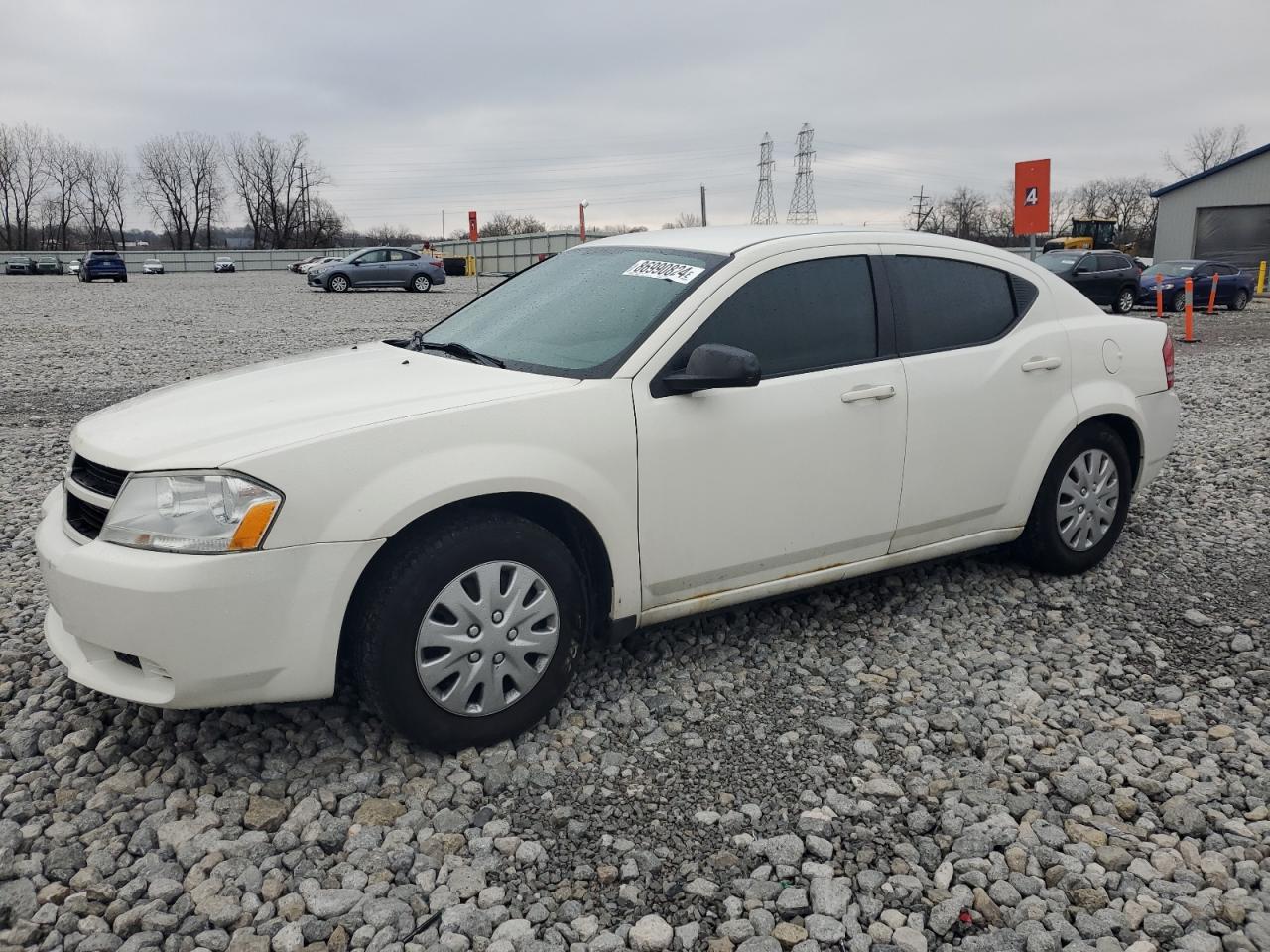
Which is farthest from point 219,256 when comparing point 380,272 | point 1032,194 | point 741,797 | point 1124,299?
point 741,797

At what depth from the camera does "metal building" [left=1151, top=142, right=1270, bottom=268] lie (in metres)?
35.3

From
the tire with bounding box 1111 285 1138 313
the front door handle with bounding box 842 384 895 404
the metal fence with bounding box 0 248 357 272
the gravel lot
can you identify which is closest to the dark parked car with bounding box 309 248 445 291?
the tire with bounding box 1111 285 1138 313

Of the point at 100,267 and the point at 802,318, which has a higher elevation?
the point at 100,267

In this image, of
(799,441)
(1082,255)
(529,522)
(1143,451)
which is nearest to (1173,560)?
(1143,451)

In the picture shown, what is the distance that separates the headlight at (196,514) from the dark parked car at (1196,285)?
77.6ft

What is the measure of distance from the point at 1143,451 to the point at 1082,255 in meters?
19.6

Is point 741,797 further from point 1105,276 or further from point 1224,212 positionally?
point 1224,212

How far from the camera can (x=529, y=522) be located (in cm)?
313

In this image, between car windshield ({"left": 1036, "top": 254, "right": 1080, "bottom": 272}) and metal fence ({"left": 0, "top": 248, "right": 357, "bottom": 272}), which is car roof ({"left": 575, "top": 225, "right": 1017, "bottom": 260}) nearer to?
car windshield ({"left": 1036, "top": 254, "right": 1080, "bottom": 272})

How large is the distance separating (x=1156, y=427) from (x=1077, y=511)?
645mm

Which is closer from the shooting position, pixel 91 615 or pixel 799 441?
pixel 91 615

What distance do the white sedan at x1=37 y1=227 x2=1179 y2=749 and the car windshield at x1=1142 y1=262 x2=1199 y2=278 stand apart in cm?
2105

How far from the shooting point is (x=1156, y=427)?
4.82m

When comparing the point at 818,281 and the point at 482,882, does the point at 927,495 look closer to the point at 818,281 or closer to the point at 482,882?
the point at 818,281
